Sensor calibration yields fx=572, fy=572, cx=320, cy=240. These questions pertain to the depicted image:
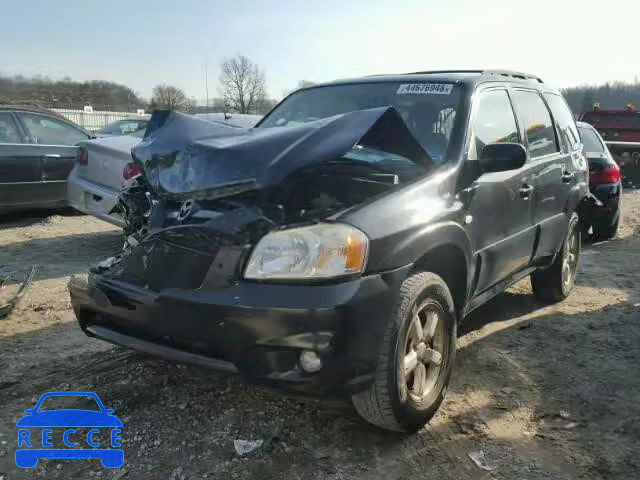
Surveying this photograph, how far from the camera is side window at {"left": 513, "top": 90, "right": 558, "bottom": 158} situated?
423 cm

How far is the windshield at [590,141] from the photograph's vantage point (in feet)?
26.6

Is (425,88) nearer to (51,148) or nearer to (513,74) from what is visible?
(513,74)

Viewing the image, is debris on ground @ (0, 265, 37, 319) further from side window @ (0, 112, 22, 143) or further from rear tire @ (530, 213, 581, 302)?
rear tire @ (530, 213, 581, 302)

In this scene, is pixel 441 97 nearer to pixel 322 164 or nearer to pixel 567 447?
pixel 322 164

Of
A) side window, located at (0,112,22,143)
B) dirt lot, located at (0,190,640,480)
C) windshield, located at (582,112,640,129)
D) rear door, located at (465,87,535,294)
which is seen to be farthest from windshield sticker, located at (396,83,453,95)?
windshield, located at (582,112,640,129)

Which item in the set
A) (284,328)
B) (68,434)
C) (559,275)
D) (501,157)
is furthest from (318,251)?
(559,275)

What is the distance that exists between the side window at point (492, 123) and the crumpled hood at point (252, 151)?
1.71 feet

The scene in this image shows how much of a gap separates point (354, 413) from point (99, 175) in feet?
14.8

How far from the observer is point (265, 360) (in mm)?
2391

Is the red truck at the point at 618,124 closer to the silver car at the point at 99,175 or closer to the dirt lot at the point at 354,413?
the dirt lot at the point at 354,413

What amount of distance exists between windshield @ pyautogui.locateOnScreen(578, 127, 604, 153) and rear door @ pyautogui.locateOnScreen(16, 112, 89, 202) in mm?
7324

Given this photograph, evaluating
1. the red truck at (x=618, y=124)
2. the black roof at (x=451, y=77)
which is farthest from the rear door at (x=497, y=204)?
the red truck at (x=618, y=124)

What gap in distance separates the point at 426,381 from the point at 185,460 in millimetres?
1255

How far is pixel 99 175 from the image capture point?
634 cm
